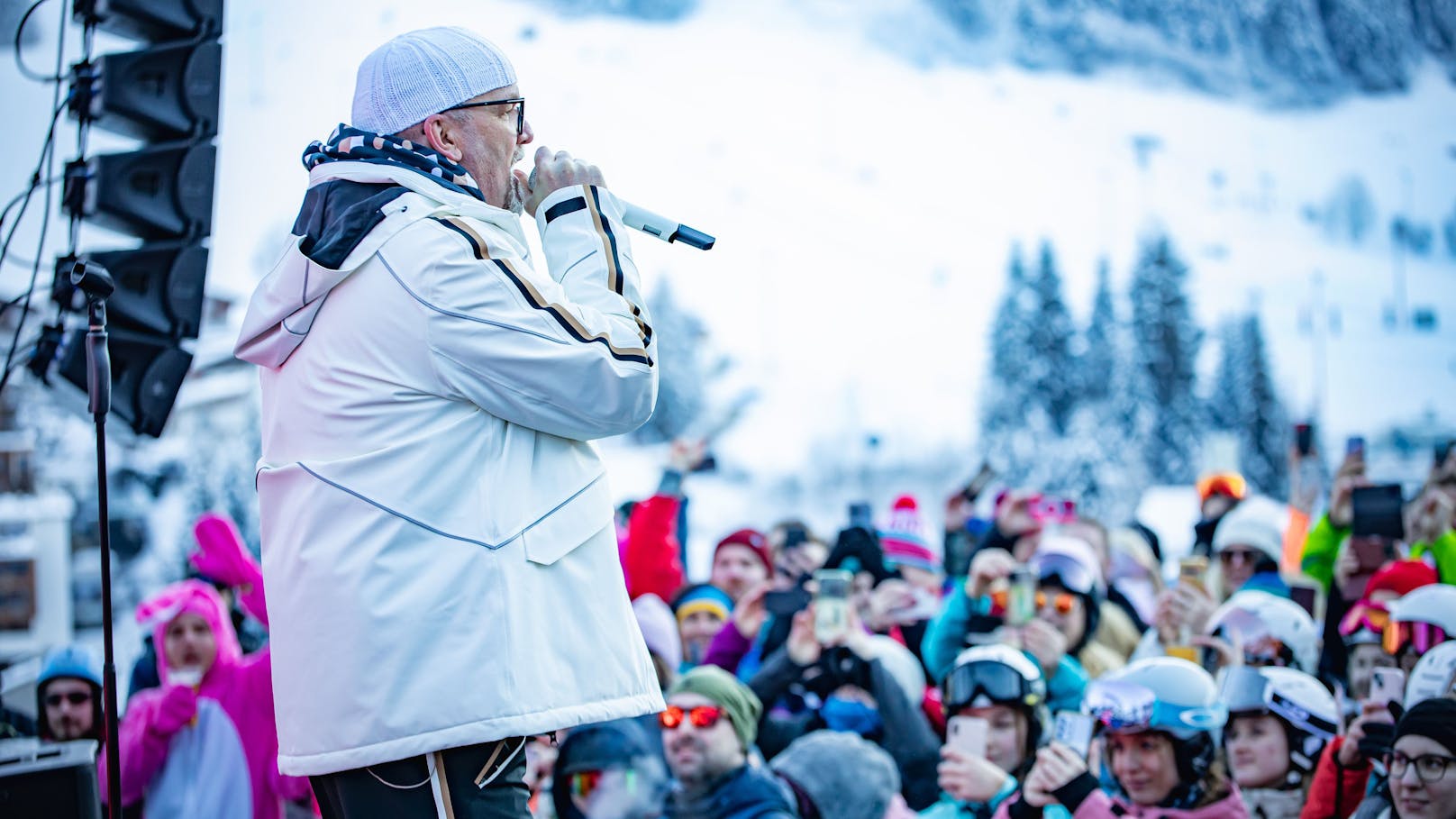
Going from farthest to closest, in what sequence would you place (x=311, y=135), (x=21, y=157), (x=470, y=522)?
(x=311, y=135)
(x=21, y=157)
(x=470, y=522)

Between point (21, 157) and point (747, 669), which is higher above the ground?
point (21, 157)

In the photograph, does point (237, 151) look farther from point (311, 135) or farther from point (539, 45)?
point (539, 45)

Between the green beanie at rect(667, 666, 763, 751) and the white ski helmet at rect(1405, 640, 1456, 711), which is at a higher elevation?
the white ski helmet at rect(1405, 640, 1456, 711)

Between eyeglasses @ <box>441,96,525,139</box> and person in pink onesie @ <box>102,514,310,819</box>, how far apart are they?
2.29 meters

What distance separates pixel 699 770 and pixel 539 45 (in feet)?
13.2

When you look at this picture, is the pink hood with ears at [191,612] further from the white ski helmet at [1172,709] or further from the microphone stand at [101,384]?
the white ski helmet at [1172,709]

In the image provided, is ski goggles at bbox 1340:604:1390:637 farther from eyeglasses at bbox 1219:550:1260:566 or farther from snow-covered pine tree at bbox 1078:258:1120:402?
snow-covered pine tree at bbox 1078:258:1120:402

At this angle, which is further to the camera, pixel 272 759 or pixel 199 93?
pixel 272 759

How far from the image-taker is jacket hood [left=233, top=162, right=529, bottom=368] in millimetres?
1708

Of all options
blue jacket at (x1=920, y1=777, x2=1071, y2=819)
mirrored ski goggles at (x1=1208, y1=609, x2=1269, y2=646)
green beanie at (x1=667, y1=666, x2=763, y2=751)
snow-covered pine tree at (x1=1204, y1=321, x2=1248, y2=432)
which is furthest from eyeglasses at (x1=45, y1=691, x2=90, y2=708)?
snow-covered pine tree at (x1=1204, y1=321, x2=1248, y2=432)

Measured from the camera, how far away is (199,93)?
362 cm

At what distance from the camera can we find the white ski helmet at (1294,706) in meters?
3.44

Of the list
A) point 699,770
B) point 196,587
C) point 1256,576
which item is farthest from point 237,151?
point 1256,576

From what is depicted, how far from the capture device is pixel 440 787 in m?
1.64
